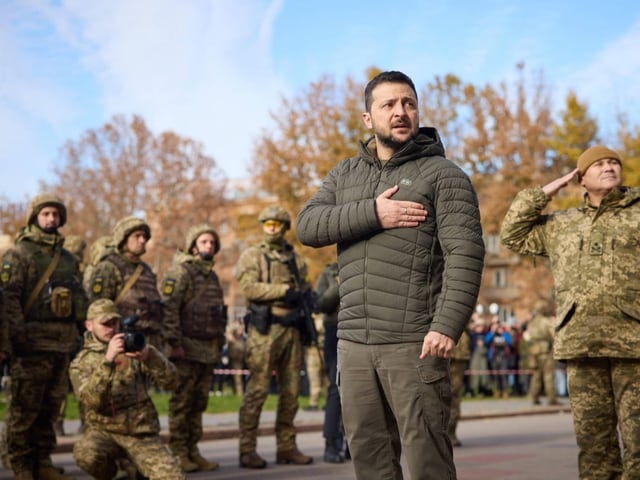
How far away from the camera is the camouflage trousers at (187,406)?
9703 millimetres

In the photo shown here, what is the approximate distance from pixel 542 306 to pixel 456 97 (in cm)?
1781

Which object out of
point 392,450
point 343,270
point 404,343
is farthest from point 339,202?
point 392,450

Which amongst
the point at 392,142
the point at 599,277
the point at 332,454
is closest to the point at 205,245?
the point at 332,454

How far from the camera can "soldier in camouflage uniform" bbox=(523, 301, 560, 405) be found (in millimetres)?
22078

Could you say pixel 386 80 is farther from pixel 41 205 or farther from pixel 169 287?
pixel 169 287

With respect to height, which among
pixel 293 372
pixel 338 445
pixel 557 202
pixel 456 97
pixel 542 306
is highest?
pixel 456 97

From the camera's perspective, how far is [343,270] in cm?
480

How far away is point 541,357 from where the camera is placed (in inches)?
876

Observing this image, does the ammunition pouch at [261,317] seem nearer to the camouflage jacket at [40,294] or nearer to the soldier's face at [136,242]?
the soldier's face at [136,242]

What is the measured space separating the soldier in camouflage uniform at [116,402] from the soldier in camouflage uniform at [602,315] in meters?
2.89

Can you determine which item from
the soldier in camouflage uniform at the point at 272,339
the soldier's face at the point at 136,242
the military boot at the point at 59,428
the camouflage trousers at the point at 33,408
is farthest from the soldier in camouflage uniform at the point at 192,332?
the military boot at the point at 59,428

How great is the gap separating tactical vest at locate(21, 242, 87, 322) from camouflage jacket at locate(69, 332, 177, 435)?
93 cm

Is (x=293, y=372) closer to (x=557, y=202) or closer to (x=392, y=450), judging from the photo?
(x=392, y=450)

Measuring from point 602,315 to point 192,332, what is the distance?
4.90 meters
